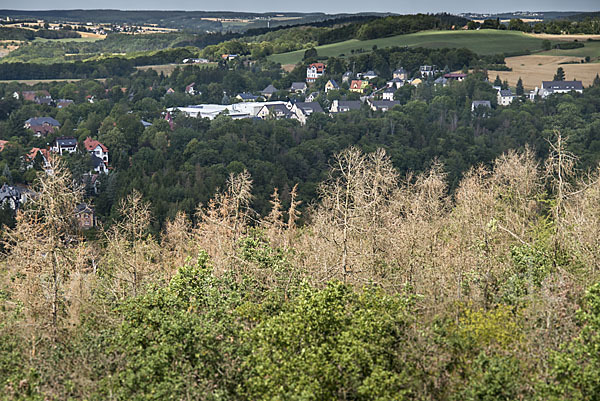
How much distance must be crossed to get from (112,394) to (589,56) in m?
117

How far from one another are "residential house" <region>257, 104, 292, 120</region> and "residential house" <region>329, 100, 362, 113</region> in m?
8.54

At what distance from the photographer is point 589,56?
11438 centimetres

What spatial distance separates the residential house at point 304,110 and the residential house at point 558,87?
116 ft

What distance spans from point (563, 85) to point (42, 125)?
79606 millimetres

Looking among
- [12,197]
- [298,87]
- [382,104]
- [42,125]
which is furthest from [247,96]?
[12,197]

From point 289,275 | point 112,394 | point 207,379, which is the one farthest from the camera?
point 289,275

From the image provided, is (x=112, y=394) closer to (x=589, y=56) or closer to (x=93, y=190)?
(x=93, y=190)

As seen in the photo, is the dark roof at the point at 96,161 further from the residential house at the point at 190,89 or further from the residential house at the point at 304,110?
the residential house at the point at 190,89

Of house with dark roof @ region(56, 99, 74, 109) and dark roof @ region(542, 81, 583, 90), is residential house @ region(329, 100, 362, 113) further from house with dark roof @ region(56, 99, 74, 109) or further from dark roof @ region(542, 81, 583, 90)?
house with dark roof @ region(56, 99, 74, 109)

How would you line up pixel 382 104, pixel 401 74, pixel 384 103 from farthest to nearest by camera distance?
pixel 401 74, pixel 384 103, pixel 382 104

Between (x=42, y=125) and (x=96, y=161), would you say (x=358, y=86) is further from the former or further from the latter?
(x=96, y=161)

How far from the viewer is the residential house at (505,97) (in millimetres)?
107931

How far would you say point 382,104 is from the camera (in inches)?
4409

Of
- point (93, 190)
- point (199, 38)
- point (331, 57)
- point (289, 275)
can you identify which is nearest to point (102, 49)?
point (199, 38)
